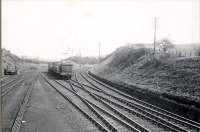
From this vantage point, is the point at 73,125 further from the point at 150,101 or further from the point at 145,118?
the point at 150,101

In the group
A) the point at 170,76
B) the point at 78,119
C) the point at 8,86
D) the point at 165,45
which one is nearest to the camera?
the point at 78,119

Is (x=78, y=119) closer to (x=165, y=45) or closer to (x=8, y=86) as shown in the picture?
(x=8, y=86)

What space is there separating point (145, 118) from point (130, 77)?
2467 cm

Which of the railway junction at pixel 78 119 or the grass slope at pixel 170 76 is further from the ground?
the grass slope at pixel 170 76

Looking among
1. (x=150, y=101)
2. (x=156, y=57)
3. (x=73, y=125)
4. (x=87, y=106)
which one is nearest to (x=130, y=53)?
(x=156, y=57)

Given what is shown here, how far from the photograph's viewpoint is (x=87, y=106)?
78.3 feet

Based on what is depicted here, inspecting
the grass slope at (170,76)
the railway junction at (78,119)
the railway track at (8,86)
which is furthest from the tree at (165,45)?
the railway junction at (78,119)

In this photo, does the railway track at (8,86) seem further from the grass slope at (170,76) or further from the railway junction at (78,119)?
the grass slope at (170,76)

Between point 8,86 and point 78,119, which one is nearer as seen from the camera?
point 78,119

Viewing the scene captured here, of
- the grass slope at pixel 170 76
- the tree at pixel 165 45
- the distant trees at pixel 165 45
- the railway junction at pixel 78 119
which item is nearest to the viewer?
the railway junction at pixel 78 119

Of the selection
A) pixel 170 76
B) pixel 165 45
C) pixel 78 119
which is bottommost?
pixel 78 119

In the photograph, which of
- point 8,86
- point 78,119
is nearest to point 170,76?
point 78,119

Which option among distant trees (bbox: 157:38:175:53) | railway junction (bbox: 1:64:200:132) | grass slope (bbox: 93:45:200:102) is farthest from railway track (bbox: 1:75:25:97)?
distant trees (bbox: 157:38:175:53)

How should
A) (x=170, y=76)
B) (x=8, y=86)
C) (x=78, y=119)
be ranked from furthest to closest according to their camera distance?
(x=8, y=86), (x=170, y=76), (x=78, y=119)
